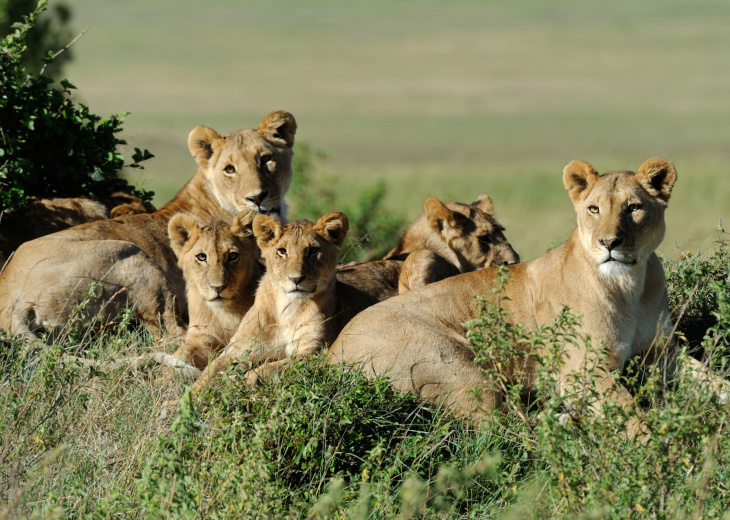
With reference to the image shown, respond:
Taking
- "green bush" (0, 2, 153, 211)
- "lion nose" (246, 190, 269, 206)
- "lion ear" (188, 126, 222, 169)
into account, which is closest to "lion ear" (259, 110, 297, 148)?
"lion ear" (188, 126, 222, 169)

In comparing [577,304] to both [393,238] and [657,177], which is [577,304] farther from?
[393,238]

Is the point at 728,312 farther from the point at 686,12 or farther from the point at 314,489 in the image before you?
the point at 686,12

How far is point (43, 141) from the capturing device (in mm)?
8117

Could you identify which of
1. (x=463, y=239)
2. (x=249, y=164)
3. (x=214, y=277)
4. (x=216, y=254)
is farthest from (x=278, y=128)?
(x=214, y=277)

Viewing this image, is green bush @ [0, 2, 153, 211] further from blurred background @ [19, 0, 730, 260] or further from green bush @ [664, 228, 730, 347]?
blurred background @ [19, 0, 730, 260]

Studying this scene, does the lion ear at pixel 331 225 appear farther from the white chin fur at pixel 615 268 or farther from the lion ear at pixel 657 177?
the lion ear at pixel 657 177

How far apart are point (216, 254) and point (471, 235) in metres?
2.20

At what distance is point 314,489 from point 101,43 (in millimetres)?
87215

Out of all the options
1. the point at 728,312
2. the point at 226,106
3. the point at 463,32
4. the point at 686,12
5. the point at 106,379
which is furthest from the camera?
the point at 686,12

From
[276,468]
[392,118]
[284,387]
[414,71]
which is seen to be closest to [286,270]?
[284,387]

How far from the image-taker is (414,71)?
253ft

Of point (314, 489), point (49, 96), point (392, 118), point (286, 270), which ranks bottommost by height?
point (392, 118)

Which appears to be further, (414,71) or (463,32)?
(463,32)

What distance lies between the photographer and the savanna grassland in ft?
14.5
